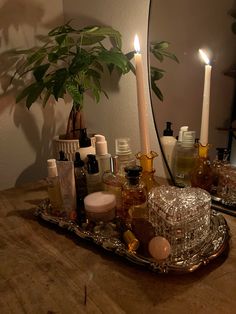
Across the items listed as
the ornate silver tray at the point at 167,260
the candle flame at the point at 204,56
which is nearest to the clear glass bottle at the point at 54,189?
the ornate silver tray at the point at 167,260

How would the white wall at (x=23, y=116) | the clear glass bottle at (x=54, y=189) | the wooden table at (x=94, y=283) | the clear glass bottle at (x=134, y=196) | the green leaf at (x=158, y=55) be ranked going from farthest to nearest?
the white wall at (x=23, y=116) → the green leaf at (x=158, y=55) → the clear glass bottle at (x=54, y=189) → the clear glass bottle at (x=134, y=196) → the wooden table at (x=94, y=283)

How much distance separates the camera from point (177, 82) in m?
0.69

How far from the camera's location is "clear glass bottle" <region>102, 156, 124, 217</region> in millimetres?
553

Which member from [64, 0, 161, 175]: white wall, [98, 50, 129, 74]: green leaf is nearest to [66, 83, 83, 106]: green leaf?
[98, 50, 129, 74]: green leaf

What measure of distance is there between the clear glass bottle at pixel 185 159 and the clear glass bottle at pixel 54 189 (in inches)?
12.9

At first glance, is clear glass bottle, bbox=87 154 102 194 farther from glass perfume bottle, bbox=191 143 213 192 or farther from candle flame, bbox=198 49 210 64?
candle flame, bbox=198 49 210 64

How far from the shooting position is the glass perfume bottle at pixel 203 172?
0.63 metres

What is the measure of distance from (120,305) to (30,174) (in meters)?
0.85

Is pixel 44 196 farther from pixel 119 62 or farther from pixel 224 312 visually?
pixel 224 312

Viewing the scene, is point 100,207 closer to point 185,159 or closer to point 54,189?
point 54,189

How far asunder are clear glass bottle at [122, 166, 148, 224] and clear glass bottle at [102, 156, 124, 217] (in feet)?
0.10

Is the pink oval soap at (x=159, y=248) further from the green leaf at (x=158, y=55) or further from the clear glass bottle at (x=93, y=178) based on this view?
the green leaf at (x=158, y=55)

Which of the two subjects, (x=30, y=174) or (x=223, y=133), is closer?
(x=223, y=133)

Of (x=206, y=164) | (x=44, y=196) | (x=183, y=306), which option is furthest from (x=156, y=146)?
(x=183, y=306)
